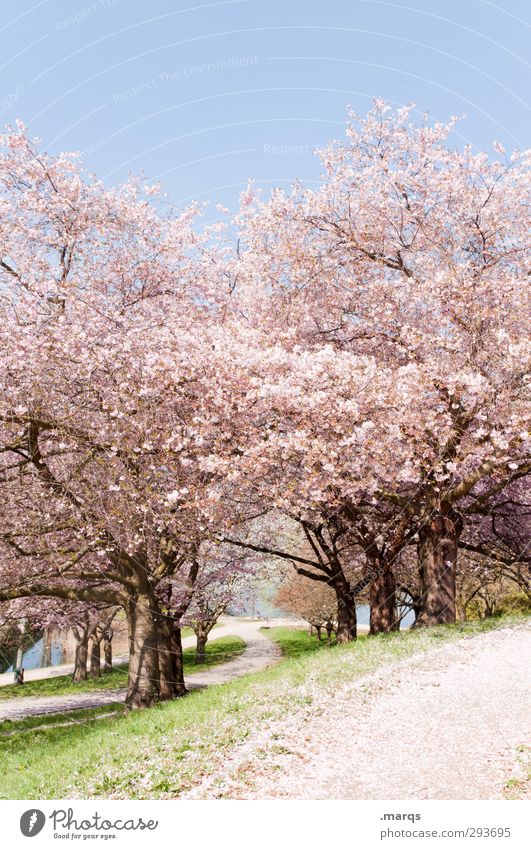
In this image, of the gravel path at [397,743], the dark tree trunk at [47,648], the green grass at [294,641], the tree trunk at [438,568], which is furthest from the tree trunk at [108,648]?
the gravel path at [397,743]

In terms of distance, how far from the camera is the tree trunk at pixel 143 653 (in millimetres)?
20547

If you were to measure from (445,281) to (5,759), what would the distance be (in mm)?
18183

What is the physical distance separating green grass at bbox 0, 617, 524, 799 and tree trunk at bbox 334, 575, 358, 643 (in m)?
8.68

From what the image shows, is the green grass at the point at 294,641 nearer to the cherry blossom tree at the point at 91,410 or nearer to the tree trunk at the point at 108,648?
the tree trunk at the point at 108,648

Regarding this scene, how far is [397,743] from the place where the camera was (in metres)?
9.63

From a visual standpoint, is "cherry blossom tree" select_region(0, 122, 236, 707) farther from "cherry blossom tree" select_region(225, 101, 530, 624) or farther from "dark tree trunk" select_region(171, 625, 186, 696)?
"dark tree trunk" select_region(171, 625, 186, 696)

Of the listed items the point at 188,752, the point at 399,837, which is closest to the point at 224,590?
the point at 188,752

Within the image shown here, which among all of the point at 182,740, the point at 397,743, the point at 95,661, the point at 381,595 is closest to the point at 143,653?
the point at 182,740

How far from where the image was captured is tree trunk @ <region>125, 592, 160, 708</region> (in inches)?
809

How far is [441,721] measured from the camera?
34.7ft

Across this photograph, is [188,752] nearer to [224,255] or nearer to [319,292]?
[319,292]

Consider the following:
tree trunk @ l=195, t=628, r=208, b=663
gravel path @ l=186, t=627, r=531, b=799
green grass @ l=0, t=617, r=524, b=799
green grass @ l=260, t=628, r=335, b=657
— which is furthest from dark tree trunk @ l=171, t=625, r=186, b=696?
green grass @ l=260, t=628, r=335, b=657

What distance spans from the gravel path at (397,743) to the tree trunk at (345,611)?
45.5 feet

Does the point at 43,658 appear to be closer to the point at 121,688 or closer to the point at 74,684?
the point at 74,684
